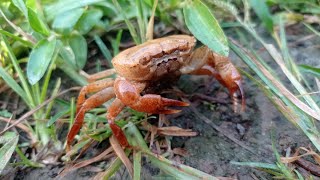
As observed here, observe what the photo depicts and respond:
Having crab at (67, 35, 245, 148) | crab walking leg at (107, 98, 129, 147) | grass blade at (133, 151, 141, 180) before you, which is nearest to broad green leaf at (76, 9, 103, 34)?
crab at (67, 35, 245, 148)

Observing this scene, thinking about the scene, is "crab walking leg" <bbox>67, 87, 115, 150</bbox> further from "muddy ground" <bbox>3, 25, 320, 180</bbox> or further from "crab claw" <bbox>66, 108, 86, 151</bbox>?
"muddy ground" <bbox>3, 25, 320, 180</bbox>

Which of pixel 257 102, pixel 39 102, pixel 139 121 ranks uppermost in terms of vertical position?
pixel 39 102

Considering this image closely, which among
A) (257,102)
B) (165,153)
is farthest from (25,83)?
(257,102)

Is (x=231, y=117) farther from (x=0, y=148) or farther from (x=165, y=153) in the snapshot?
(x=0, y=148)

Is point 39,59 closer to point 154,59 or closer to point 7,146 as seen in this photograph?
point 7,146

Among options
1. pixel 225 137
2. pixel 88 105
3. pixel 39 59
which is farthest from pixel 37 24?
pixel 225 137

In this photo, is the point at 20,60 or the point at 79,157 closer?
the point at 79,157

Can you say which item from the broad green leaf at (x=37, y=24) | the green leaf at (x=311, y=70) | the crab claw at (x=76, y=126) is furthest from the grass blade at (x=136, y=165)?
the green leaf at (x=311, y=70)
